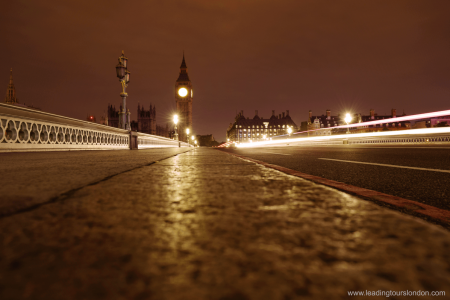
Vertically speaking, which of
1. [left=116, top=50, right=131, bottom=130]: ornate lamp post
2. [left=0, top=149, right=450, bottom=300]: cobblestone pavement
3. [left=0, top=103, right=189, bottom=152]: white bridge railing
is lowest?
[left=0, top=149, right=450, bottom=300]: cobblestone pavement

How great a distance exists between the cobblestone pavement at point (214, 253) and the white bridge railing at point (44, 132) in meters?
5.72

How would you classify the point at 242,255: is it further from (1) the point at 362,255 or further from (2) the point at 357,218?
(2) the point at 357,218

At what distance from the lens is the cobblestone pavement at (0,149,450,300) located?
31 cm

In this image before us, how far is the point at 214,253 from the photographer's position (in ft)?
1.29

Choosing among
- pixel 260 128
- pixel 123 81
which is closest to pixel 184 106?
pixel 260 128

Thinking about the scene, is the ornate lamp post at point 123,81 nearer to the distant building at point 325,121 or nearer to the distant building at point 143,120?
the distant building at point 143,120

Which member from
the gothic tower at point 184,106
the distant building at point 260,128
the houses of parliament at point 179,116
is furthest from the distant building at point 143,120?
the distant building at point 260,128

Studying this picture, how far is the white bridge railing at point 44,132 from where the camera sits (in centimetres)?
491

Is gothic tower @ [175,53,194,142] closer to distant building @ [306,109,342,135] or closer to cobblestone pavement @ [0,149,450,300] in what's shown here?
distant building @ [306,109,342,135]

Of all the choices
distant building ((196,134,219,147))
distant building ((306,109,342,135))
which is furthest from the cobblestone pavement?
distant building ((196,134,219,147))

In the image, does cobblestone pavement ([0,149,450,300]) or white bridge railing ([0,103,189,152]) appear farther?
white bridge railing ([0,103,189,152])

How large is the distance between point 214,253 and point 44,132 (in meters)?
7.16

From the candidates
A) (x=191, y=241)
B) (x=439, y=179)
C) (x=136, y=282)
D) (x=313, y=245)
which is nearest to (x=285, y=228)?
(x=313, y=245)

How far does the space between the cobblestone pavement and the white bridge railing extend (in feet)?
18.8
